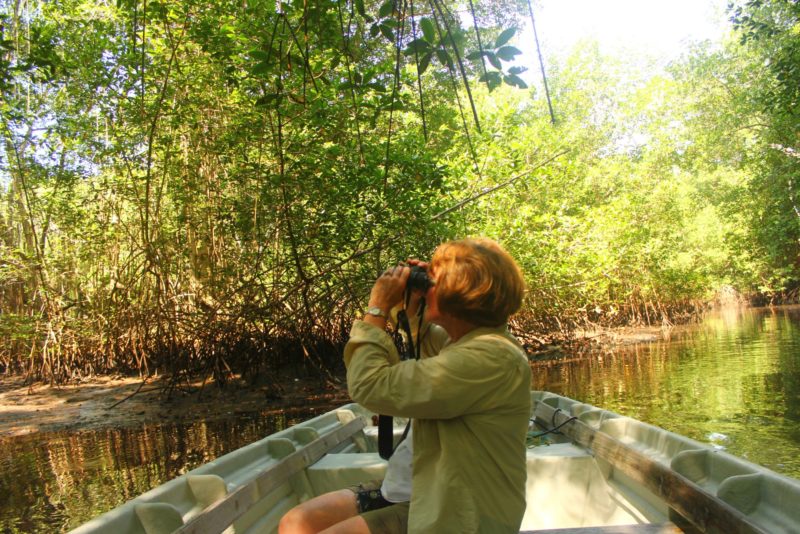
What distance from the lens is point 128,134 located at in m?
8.99

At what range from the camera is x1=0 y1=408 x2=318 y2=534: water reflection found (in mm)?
4602

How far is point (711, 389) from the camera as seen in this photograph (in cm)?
827

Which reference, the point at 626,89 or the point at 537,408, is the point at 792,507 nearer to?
the point at 537,408

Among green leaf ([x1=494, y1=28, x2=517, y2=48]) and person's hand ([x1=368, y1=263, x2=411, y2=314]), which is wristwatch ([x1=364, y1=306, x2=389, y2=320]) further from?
green leaf ([x1=494, y1=28, x2=517, y2=48])

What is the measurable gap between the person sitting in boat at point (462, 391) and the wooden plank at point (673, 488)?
0.73m

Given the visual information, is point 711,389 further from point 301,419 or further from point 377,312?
point 377,312

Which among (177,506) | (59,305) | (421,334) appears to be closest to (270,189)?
(59,305)

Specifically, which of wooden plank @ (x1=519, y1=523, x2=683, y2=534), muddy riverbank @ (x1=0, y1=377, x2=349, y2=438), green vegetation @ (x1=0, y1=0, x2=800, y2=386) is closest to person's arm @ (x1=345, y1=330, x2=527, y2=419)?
wooden plank @ (x1=519, y1=523, x2=683, y2=534)

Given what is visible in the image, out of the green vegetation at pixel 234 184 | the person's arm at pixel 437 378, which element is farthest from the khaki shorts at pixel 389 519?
the green vegetation at pixel 234 184

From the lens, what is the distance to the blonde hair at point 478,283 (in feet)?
4.66

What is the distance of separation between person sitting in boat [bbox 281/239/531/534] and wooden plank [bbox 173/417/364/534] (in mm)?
815

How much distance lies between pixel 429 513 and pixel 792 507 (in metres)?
1.13

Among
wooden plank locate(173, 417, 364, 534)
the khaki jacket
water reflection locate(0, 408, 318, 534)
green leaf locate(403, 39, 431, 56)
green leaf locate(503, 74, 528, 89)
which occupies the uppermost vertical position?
green leaf locate(403, 39, 431, 56)

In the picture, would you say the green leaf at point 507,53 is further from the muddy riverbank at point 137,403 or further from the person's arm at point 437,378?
the muddy riverbank at point 137,403
